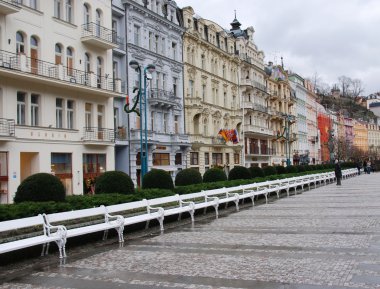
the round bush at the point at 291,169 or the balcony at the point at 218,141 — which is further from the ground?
the balcony at the point at 218,141

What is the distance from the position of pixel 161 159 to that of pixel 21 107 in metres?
16.1

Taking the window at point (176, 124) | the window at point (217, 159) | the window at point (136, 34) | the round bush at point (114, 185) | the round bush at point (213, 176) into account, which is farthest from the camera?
the window at point (217, 159)

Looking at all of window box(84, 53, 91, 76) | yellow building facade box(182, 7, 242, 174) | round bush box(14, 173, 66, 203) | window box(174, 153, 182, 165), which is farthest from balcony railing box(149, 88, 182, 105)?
round bush box(14, 173, 66, 203)

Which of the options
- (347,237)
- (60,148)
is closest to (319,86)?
(60,148)

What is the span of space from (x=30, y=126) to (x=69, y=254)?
1581 cm

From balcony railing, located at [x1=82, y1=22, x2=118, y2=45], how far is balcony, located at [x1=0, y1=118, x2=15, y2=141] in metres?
8.30

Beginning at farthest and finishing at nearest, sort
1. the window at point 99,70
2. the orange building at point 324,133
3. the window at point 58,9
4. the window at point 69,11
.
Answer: the orange building at point 324,133, the window at point 99,70, the window at point 69,11, the window at point 58,9

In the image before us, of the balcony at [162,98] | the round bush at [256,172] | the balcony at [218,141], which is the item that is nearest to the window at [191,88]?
the balcony at [162,98]

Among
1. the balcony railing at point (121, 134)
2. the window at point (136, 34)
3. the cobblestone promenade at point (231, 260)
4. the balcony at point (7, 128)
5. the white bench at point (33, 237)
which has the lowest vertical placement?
the cobblestone promenade at point (231, 260)

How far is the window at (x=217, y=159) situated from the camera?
51.3m

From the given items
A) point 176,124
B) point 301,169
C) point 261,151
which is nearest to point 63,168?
point 176,124

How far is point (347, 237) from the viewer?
1240 cm

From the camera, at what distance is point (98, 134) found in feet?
102

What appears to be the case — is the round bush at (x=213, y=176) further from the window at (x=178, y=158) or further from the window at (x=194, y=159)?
the window at (x=194, y=159)
